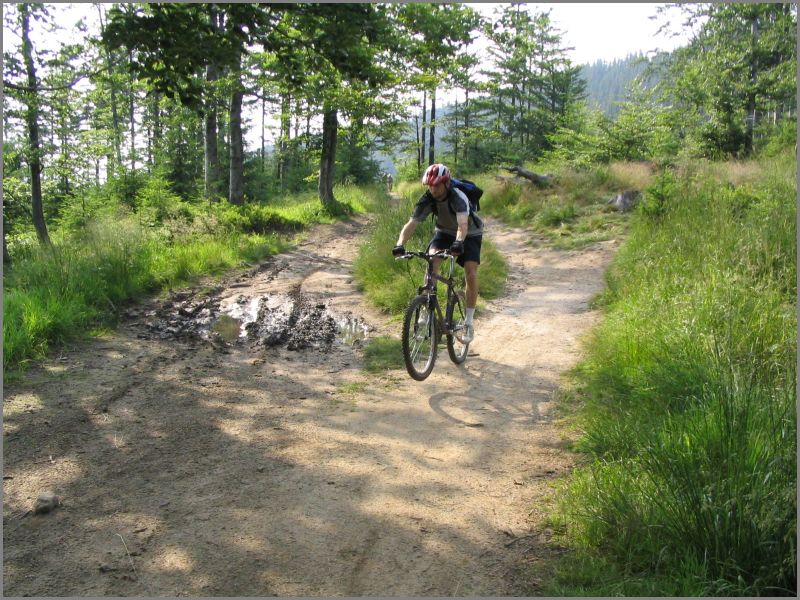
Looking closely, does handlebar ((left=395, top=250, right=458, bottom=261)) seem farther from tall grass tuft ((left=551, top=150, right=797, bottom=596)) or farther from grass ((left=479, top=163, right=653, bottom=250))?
grass ((left=479, top=163, right=653, bottom=250))

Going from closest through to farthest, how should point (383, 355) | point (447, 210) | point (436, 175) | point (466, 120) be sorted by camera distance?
point (436, 175)
point (447, 210)
point (383, 355)
point (466, 120)

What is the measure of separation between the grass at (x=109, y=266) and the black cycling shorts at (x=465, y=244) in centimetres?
472

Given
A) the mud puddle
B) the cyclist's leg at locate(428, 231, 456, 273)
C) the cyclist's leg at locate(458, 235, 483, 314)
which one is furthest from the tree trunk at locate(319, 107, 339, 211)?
the cyclist's leg at locate(458, 235, 483, 314)

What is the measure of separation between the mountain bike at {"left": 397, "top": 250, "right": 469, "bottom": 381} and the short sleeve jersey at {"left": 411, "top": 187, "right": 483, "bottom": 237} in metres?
0.42

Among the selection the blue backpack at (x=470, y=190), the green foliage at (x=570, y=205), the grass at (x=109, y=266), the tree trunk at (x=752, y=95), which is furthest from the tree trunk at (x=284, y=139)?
the tree trunk at (x=752, y=95)

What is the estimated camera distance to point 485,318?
8.30 metres

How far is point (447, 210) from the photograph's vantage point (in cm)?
620

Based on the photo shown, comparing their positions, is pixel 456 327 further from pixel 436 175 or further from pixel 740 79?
pixel 740 79

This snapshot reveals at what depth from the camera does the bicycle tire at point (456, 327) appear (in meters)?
6.33

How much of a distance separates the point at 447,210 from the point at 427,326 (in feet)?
4.43

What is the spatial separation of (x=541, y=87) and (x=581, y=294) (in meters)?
44.1

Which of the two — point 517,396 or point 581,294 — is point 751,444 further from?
point 581,294

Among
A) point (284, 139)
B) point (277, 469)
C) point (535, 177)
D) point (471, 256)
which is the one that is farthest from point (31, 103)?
point (535, 177)

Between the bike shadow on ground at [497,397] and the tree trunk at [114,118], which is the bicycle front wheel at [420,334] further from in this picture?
the tree trunk at [114,118]
